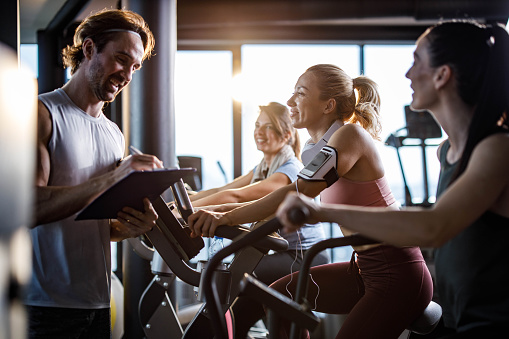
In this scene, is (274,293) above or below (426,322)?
above

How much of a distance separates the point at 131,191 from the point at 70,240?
382 mm

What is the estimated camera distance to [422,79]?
4.51 feet

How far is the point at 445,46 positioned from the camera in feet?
4.37

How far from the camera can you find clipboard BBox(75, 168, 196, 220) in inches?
56.9

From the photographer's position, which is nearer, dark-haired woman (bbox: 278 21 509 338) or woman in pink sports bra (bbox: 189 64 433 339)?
dark-haired woman (bbox: 278 21 509 338)

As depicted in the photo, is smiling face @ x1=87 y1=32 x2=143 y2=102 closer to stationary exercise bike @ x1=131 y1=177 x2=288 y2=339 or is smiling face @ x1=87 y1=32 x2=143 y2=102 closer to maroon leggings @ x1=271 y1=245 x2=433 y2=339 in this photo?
stationary exercise bike @ x1=131 y1=177 x2=288 y2=339

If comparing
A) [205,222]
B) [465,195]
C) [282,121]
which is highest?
[282,121]

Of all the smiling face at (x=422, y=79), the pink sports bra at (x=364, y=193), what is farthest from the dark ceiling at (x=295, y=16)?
the smiling face at (x=422, y=79)

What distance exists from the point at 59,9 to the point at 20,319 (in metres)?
5.98

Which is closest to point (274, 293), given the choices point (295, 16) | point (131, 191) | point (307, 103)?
point (131, 191)

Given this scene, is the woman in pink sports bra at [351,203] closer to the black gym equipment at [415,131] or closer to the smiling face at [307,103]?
the smiling face at [307,103]

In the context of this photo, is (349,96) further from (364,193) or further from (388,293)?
(388,293)

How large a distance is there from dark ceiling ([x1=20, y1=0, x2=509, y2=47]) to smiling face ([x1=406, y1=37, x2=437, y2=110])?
4.16 meters

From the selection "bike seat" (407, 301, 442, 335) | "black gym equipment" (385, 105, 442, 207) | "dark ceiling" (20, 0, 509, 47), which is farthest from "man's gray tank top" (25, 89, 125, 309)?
"black gym equipment" (385, 105, 442, 207)
